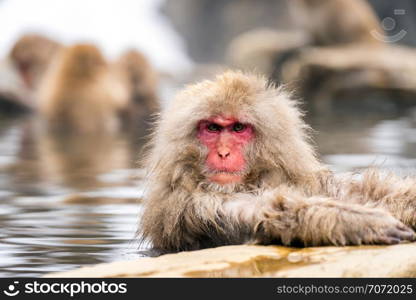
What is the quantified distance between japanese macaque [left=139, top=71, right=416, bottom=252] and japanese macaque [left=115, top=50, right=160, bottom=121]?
9915 mm

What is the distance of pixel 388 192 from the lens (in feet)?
17.3

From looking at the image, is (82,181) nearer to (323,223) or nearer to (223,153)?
(223,153)

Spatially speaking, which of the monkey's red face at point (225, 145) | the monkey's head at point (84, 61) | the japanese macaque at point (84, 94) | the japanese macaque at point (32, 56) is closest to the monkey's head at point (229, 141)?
the monkey's red face at point (225, 145)

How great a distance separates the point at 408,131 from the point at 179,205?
26.6ft

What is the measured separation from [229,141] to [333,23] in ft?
50.6

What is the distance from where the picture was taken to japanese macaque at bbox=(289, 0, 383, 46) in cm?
2019

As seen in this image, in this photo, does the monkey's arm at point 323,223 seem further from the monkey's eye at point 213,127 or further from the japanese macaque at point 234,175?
the monkey's eye at point 213,127

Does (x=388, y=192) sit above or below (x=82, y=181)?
below

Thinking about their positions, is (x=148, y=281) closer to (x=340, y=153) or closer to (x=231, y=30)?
(x=340, y=153)

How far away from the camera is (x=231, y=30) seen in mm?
28281

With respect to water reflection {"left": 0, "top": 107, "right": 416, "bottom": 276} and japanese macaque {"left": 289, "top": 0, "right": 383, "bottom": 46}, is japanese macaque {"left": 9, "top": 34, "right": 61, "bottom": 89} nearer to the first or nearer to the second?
water reflection {"left": 0, "top": 107, "right": 416, "bottom": 276}

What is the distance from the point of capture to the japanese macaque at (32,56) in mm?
18188

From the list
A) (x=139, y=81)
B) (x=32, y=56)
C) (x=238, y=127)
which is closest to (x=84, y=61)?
(x=139, y=81)

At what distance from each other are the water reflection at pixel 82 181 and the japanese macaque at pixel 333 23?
5.34 m
